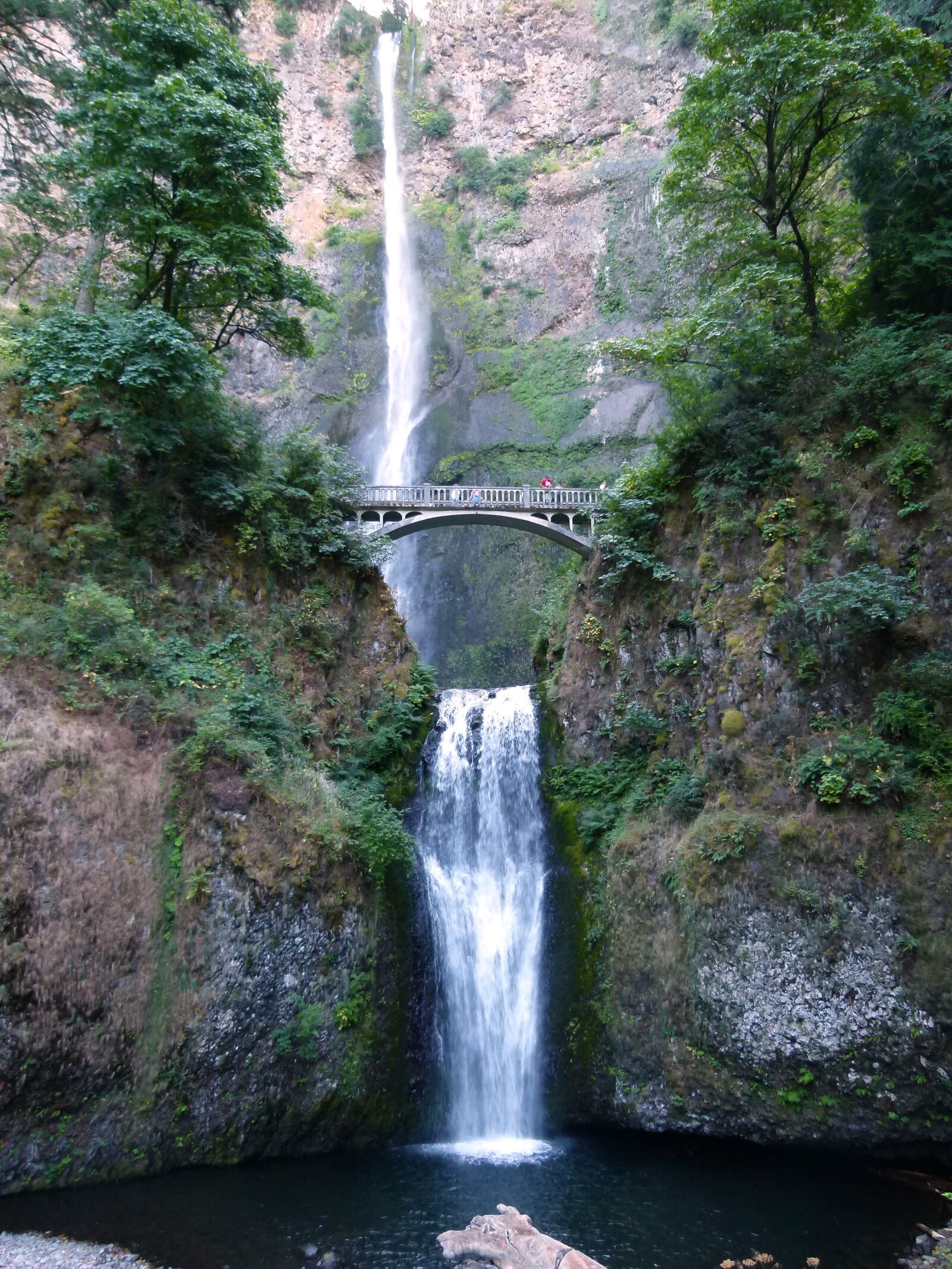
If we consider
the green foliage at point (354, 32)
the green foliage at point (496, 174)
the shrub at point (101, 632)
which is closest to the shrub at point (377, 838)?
the shrub at point (101, 632)

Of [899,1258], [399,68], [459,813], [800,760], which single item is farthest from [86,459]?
[399,68]

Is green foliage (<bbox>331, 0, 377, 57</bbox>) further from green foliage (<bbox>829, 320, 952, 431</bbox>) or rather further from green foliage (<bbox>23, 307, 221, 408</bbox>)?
green foliage (<bbox>829, 320, 952, 431</bbox>)

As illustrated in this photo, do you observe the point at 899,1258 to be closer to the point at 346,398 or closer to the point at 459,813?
the point at 459,813

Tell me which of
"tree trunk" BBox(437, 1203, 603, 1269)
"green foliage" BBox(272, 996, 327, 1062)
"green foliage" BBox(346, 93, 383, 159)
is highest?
"green foliage" BBox(346, 93, 383, 159)

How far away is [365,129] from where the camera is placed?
41688 mm

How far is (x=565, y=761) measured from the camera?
15719 millimetres

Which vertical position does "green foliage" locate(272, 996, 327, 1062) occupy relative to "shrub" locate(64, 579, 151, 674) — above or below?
below

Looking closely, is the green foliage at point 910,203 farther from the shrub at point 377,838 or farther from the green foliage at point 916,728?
the shrub at point 377,838

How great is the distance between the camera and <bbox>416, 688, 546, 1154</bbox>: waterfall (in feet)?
41.1

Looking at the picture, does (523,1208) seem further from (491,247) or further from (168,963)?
(491,247)

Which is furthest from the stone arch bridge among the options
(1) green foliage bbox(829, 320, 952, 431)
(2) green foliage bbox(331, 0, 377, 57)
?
(2) green foliage bbox(331, 0, 377, 57)

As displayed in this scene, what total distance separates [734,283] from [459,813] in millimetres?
11074

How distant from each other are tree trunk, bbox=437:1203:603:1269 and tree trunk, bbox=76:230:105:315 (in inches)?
597

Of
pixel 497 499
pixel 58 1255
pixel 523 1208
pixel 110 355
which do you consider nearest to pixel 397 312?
pixel 497 499
